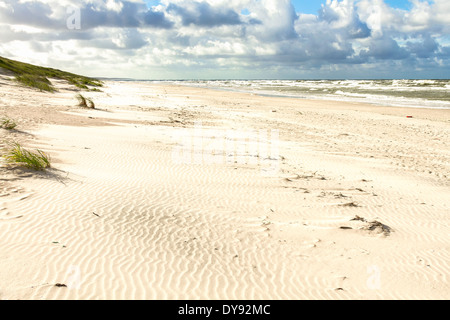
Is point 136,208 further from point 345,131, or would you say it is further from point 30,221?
point 345,131

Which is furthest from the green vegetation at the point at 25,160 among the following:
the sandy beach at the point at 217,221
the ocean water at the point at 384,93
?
the ocean water at the point at 384,93

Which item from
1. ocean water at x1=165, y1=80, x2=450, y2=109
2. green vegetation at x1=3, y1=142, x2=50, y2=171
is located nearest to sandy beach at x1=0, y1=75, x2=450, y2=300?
green vegetation at x1=3, y1=142, x2=50, y2=171

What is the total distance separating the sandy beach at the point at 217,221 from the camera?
4.10 meters

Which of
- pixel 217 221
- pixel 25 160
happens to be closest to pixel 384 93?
pixel 217 221

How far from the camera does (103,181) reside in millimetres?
7191

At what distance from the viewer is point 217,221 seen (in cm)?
599

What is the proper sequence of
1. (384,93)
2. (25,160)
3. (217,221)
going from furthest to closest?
(384,93) → (25,160) → (217,221)

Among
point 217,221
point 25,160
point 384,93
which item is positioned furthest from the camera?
point 384,93

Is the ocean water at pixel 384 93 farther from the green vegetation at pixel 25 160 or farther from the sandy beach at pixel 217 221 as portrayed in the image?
the green vegetation at pixel 25 160

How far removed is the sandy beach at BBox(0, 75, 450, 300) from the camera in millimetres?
4098

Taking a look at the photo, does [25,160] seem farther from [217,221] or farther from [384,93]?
[384,93]

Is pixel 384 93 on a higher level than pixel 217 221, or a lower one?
higher

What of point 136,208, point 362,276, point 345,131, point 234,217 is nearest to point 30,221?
point 136,208
